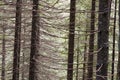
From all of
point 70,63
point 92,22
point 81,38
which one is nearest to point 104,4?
point 70,63

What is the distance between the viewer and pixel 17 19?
13227 millimetres

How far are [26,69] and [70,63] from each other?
138 inches

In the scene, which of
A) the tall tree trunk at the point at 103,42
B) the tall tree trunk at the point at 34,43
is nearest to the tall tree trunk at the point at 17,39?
the tall tree trunk at the point at 34,43

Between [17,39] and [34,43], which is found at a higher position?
[17,39]

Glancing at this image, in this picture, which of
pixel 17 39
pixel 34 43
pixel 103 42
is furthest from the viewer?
pixel 34 43

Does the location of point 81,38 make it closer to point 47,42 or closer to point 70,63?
point 47,42

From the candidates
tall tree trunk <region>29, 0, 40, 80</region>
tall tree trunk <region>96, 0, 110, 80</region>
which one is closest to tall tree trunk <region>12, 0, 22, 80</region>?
tall tree trunk <region>29, 0, 40, 80</region>

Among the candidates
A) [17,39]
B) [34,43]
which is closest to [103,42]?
[17,39]

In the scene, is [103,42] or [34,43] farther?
[34,43]

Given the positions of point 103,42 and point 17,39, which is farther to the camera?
point 17,39

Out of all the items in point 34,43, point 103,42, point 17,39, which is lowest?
point 34,43

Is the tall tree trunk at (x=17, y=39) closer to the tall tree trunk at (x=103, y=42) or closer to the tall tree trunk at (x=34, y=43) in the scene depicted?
the tall tree trunk at (x=34, y=43)

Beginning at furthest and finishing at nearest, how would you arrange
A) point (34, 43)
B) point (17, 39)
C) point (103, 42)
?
point (34, 43), point (17, 39), point (103, 42)

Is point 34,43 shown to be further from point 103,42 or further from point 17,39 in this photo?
point 103,42
